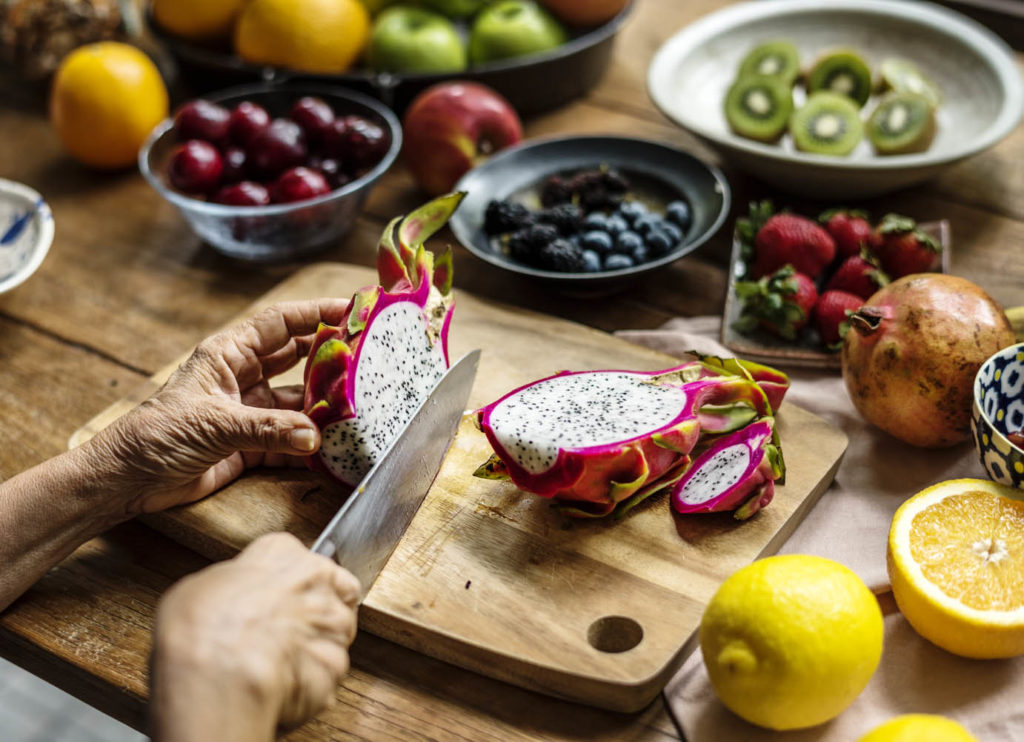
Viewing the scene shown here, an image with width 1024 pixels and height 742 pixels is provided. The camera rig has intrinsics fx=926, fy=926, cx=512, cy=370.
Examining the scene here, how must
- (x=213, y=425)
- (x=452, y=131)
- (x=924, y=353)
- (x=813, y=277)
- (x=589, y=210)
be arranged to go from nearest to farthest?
1. (x=213, y=425)
2. (x=924, y=353)
3. (x=813, y=277)
4. (x=589, y=210)
5. (x=452, y=131)

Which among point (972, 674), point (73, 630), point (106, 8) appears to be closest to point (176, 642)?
point (73, 630)

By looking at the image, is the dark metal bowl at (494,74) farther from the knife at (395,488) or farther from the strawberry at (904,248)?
the knife at (395,488)

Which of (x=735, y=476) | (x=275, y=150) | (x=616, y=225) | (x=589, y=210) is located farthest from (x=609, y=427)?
Result: (x=275, y=150)

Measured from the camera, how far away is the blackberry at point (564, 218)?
183 centimetres

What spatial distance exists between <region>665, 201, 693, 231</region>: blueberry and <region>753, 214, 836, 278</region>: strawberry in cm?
19

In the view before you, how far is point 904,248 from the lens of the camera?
1.66 metres

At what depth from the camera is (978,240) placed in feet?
6.30

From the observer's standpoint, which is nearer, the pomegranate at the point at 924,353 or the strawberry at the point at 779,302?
the pomegranate at the point at 924,353

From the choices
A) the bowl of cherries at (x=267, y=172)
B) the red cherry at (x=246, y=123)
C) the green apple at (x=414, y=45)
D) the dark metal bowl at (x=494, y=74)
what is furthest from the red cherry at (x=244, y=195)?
the green apple at (x=414, y=45)

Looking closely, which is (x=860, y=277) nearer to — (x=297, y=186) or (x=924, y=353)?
(x=924, y=353)

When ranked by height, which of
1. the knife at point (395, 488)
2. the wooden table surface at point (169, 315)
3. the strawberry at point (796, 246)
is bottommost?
the wooden table surface at point (169, 315)

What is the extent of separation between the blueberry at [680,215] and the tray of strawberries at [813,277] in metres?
0.15

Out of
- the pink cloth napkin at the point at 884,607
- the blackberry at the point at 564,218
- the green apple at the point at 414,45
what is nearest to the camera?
the pink cloth napkin at the point at 884,607

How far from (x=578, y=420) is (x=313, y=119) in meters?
1.09
